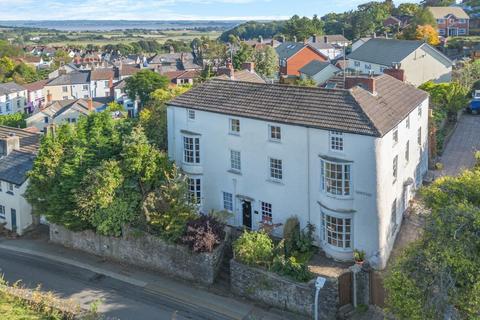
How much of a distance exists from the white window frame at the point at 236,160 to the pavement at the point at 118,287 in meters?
7.57

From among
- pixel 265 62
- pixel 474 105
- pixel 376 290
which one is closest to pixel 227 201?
pixel 376 290

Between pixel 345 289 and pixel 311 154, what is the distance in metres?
7.47

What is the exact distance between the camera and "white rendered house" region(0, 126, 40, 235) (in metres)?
38.8

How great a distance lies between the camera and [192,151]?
34.3 metres

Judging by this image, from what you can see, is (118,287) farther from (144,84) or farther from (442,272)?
(144,84)

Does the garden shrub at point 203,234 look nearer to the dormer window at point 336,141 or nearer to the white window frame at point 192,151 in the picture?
the white window frame at point 192,151

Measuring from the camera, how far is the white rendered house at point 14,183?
38.8 meters

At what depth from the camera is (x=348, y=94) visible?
28969mm

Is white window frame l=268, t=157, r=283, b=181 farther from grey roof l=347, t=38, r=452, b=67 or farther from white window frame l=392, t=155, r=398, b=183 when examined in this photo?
grey roof l=347, t=38, r=452, b=67

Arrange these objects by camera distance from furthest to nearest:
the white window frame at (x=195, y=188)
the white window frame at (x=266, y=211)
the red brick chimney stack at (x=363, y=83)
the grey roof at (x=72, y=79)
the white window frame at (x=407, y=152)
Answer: the grey roof at (x=72, y=79) → the white window frame at (x=195, y=188) → the white window frame at (x=407, y=152) → the white window frame at (x=266, y=211) → the red brick chimney stack at (x=363, y=83)

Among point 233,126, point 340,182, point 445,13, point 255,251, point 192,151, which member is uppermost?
point 445,13

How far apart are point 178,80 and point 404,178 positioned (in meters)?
70.5

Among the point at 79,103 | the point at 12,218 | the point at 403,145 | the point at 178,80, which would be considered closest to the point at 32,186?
the point at 12,218

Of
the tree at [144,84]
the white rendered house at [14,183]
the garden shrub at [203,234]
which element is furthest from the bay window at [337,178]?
the tree at [144,84]
